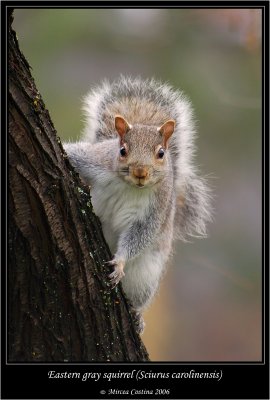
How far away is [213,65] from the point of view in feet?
20.9

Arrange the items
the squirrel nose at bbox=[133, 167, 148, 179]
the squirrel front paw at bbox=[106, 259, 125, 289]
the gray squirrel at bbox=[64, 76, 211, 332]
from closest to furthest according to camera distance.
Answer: the squirrel front paw at bbox=[106, 259, 125, 289]
the squirrel nose at bbox=[133, 167, 148, 179]
the gray squirrel at bbox=[64, 76, 211, 332]

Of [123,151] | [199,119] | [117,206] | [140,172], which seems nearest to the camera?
[140,172]

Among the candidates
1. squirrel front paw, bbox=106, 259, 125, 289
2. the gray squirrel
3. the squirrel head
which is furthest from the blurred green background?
squirrel front paw, bbox=106, 259, 125, 289

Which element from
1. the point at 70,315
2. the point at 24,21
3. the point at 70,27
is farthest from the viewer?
the point at 70,27

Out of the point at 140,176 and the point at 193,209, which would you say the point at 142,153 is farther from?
the point at 193,209

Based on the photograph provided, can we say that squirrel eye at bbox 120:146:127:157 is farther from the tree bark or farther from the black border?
the black border

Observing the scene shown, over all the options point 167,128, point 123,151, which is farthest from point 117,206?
point 167,128

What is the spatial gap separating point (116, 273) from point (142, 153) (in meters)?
0.57

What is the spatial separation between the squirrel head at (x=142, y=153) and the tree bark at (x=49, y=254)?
391 millimetres

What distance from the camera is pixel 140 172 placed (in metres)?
3.03

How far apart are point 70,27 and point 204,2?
3391mm

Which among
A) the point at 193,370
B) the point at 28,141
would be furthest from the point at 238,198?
the point at 28,141

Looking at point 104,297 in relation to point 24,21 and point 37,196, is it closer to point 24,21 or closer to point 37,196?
point 37,196

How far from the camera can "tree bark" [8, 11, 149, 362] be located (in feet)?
8.02
